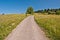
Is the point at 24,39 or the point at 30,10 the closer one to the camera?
the point at 24,39

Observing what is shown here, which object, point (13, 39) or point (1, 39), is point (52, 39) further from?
point (1, 39)

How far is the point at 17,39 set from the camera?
488 inches

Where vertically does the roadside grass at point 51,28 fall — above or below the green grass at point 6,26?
below

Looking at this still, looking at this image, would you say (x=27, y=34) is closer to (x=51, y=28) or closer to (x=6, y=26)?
(x=51, y=28)

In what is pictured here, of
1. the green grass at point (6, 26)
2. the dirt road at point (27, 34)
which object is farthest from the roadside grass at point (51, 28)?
the green grass at point (6, 26)

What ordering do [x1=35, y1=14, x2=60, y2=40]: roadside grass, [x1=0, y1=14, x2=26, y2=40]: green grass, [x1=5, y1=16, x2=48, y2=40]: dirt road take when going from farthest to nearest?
[x1=0, y1=14, x2=26, y2=40]: green grass → [x1=35, y1=14, x2=60, y2=40]: roadside grass → [x1=5, y1=16, x2=48, y2=40]: dirt road

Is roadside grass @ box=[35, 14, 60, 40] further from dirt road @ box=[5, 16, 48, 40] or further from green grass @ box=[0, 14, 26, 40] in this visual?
green grass @ box=[0, 14, 26, 40]

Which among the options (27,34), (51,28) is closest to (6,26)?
(51,28)

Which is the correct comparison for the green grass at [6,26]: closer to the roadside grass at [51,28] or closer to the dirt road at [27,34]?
the dirt road at [27,34]

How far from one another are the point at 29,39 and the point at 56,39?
97.4 inches

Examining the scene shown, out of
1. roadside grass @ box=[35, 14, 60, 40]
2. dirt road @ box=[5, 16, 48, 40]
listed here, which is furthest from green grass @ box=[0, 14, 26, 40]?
roadside grass @ box=[35, 14, 60, 40]

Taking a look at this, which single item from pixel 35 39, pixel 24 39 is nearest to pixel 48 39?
pixel 35 39

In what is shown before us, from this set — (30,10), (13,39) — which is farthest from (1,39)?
(30,10)

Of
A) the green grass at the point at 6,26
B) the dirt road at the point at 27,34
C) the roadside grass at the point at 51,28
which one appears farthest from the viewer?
the green grass at the point at 6,26
